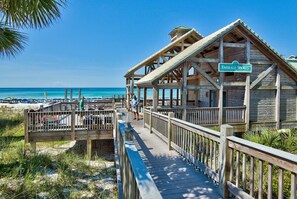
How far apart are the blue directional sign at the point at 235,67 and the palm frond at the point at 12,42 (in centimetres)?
953

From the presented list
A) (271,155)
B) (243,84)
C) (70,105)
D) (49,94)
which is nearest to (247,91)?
(243,84)

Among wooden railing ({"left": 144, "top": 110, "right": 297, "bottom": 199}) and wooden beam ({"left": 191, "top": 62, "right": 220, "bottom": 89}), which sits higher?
wooden beam ({"left": 191, "top": 62, "right": 220, "bottom": 89})

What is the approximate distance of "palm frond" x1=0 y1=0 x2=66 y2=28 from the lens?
4238 mm

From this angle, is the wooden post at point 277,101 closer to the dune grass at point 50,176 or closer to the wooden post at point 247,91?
the wooden post at point 247,91

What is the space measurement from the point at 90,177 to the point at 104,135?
317 cm

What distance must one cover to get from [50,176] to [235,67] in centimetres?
1061

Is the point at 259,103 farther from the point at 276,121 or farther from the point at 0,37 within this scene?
the point at 0,37

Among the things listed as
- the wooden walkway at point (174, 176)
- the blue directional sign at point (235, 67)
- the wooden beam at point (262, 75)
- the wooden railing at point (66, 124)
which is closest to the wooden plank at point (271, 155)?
the wooden walkway at point (174, 176)

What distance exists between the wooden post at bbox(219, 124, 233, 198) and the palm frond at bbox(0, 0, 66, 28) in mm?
4528

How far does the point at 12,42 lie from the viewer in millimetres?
5684

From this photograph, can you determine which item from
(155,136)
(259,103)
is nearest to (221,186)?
(155,136)

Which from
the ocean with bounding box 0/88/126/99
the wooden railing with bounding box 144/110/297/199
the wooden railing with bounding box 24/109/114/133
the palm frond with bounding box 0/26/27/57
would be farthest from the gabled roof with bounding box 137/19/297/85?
the ocean with bounding box 0/88/126/99

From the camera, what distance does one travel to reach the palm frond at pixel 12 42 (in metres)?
5.50

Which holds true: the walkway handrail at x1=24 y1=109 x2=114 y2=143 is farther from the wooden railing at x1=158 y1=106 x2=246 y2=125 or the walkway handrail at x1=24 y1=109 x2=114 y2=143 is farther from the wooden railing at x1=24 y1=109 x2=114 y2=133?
the wooden railing at x1=158 y1=106 x2=246 y2=125
